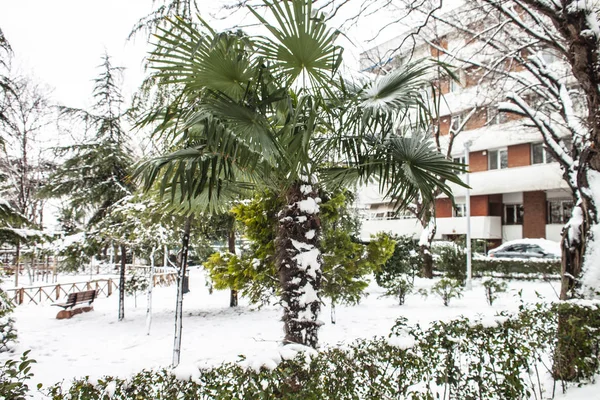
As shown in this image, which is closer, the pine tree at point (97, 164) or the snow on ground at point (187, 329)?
the snow on ground at point (187, 329)

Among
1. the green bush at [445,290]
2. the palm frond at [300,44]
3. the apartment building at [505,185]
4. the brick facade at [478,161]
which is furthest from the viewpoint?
the brick facade at [478,161]

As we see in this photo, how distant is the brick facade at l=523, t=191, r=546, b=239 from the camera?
23234mm

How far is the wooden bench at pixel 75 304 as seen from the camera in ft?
41.4

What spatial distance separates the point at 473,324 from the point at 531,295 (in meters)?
10.4

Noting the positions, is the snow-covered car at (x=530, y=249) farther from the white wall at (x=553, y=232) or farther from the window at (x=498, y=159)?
the window at (x=498, y=159)

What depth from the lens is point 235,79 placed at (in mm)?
3668

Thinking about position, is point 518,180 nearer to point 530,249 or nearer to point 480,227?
point 480,227

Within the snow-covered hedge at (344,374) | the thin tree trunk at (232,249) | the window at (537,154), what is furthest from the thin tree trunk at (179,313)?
the window at (537,154)

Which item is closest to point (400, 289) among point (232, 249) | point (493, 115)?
point (232, 249)

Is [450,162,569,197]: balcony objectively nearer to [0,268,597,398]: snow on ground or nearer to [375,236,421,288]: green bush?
[375,236,421,288]: green bush

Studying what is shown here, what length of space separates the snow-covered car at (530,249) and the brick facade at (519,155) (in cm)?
561

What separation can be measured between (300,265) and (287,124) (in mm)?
1579

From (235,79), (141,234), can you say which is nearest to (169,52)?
(235,79)

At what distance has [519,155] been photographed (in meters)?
23.7
